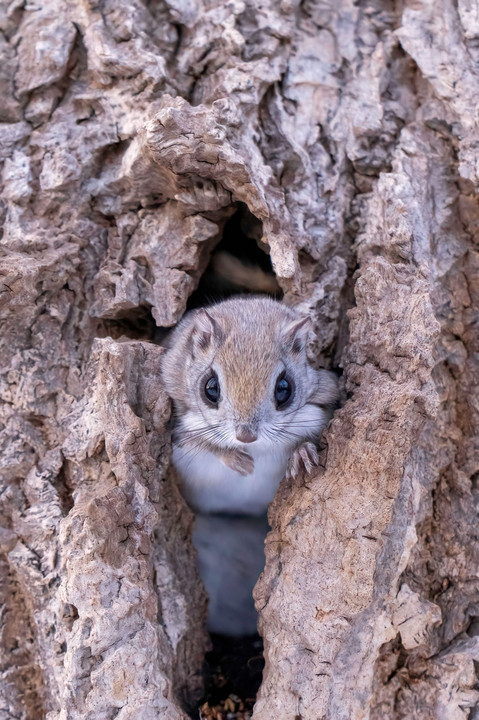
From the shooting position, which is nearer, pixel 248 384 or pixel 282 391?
pixel 248 384

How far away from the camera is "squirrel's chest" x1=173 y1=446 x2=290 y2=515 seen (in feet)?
10.2

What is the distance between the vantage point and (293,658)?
2.36 meters

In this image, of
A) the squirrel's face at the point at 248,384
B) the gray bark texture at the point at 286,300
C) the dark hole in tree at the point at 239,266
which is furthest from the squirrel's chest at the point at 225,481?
the dark hole in tree at the point at 239,266

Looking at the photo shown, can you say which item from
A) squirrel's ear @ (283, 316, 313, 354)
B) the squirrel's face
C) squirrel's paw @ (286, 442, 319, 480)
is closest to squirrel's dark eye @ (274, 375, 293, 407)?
the squirrel's face

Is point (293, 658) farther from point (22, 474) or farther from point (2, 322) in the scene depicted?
point (2, 322)

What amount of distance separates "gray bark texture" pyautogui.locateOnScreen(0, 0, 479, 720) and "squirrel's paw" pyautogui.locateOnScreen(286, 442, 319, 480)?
0.06 m

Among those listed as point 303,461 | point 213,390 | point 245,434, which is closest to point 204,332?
point 213,390

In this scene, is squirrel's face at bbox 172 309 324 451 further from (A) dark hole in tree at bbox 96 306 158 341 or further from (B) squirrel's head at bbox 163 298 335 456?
(A) dark hole in tree at bbox 96 306 158 341

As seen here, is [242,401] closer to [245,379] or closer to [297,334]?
[245,379]

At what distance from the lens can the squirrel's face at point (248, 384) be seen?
2.69m

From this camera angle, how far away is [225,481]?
10.7 feet

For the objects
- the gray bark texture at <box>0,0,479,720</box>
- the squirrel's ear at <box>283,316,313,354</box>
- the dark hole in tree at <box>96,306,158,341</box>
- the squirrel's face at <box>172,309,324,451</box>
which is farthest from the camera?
the dark hole in tree at <box>96,306,158,341</box>

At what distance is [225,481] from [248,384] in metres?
0.79

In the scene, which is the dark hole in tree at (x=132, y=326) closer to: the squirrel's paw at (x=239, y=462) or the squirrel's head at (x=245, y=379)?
the squirrel's head at (x=245, y=379)
